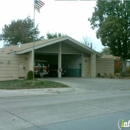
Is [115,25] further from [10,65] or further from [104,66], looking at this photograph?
[10,65]

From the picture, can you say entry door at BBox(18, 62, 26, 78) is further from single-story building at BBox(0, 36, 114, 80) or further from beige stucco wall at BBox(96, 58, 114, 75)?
beige stucco wall at BBox(96, 58, 114, 75)

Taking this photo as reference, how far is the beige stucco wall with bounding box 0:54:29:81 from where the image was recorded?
25438mm

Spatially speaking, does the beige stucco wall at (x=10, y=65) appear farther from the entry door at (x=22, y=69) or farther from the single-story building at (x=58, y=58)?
the entry door at (x=22, y=69)

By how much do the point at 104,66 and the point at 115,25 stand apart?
275 inches

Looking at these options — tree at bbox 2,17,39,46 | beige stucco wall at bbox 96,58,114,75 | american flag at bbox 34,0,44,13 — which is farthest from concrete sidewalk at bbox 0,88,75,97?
tree at bbox 2,17,39,46

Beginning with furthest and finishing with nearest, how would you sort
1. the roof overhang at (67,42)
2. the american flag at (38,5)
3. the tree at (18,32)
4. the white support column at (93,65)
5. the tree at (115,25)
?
the tree at (18,32) → the white support column at (93,65) → the tree at (115,25) → the roof overhang at (67,42) → the american flag at (38,5)

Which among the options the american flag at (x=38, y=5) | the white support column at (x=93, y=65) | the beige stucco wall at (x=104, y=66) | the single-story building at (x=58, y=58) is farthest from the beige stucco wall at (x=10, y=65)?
the beige stucco wall at (x=104, y=66)

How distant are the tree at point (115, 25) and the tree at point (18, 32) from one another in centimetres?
2906

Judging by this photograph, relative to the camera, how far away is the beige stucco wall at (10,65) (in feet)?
83.5

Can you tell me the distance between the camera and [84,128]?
6.55 meters

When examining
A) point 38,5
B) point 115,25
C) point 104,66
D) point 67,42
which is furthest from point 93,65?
point 38,5

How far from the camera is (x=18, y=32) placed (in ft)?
193

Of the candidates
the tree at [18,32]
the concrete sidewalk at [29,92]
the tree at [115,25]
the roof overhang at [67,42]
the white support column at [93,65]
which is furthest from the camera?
the tree at [18,32]

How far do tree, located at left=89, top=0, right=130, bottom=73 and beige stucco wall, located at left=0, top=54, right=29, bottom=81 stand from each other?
11.9 m
